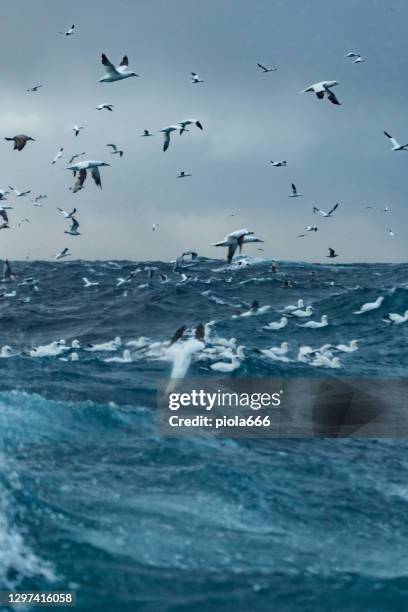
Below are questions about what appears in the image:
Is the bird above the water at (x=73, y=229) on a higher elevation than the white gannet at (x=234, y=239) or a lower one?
higher

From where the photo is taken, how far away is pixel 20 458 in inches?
657

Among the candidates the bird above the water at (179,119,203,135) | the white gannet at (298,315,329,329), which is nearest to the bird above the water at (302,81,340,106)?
the bird above the water at (179,119,203,135)

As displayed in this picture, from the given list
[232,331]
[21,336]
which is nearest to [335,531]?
[232,331]

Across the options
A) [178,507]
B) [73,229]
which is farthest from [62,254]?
[178,507]

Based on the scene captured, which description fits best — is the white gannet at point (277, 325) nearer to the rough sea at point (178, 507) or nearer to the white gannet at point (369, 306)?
the white gannet at point (369, 306)

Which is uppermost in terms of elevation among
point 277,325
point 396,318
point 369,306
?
point 369,306

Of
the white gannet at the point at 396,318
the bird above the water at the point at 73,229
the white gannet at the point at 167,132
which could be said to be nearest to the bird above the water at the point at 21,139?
the white gannet at the point at 167,132

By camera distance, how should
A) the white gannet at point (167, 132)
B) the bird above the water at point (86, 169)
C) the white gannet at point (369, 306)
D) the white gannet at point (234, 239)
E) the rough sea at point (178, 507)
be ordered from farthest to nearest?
the white gannet at point (369, 306) < the white gannet at point (167, 132) < the bird above the water at point (86, 169) < the white gannet at point (234, 239) < the rough sea at point (178, 507)

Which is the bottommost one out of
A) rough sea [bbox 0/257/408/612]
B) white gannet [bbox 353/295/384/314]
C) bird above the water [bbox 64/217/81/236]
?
rough sea [bbox 0/257/408/612]

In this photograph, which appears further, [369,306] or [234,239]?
[369,306]

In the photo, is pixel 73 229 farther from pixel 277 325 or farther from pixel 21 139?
pixel 21 139

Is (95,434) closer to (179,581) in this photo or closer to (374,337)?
(179,581)

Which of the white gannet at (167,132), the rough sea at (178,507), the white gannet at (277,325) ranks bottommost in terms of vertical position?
the rough sea at (178,507)

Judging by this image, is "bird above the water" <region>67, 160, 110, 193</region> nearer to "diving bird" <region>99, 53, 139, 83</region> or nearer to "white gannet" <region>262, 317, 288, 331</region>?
"diving bird" <region>99, 53, 139, 83</region>
